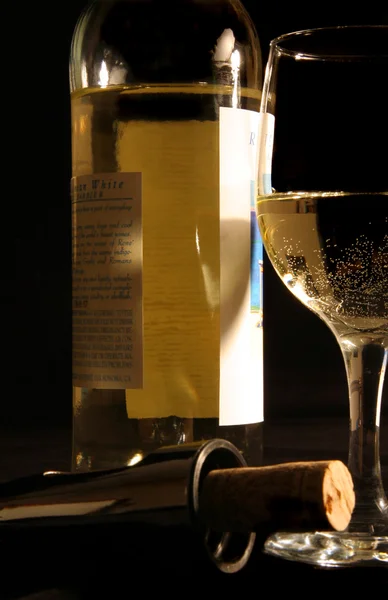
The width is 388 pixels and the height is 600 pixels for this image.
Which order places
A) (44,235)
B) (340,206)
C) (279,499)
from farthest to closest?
(44,235), (340,206), (279,499)

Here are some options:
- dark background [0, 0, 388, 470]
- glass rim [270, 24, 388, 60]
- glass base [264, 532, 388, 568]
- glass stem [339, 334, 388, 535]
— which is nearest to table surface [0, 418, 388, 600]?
glass base [264, 532, 388, 568]

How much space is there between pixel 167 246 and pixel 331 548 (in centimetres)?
33

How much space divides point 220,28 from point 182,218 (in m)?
0.18

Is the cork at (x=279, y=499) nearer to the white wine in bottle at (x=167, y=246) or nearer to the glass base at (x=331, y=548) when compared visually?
the glass base at (x=331, y=548)

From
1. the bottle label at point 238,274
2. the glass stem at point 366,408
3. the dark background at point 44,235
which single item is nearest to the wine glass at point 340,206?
the glass stem at point 366,408

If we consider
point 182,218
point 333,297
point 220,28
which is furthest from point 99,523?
point 220,28


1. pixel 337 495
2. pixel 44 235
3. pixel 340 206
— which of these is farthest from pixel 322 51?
pixel 44 235

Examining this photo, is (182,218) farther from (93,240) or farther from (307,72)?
(307,72)

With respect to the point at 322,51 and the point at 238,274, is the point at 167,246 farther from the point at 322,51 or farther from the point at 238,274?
the point at 322,51

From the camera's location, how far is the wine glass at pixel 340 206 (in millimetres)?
842

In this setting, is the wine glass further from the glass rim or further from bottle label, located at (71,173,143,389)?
bottle label, located at (71,173,143,389)

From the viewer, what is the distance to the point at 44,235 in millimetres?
1640

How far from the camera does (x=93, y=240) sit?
103 centimetres

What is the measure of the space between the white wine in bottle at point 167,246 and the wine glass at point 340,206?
12 centimetres
